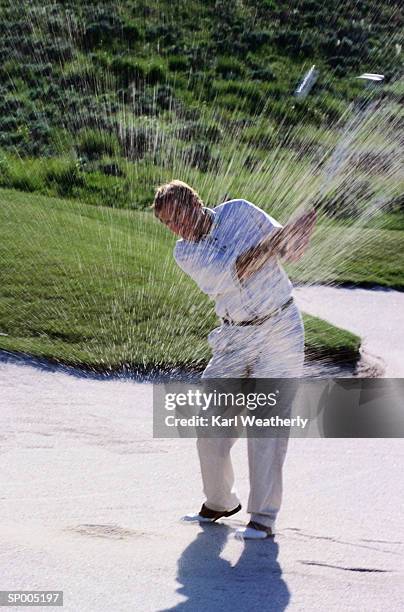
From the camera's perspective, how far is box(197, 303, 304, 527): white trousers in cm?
456

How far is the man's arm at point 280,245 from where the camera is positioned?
4473 mm

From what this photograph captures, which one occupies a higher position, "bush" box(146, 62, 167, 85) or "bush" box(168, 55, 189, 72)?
"bush" box(168, 55, 189, 72)

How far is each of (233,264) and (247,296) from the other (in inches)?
5.9

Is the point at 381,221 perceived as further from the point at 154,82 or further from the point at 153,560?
the point at 153,560

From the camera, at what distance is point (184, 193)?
4.46 meters

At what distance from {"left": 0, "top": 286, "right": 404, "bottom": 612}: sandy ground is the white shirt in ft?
3.07

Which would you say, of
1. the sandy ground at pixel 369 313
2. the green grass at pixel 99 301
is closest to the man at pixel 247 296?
the green grass at pixel 99 301

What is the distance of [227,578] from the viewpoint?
A: 13.9ft

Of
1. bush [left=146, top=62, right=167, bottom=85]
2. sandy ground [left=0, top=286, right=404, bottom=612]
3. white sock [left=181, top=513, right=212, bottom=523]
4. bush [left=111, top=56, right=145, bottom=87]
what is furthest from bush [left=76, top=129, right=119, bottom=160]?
white sock [left=181, top=513, right=212, bottom=523]

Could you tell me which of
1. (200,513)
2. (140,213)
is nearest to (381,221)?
(140,213)

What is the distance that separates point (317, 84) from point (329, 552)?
29.5 feet

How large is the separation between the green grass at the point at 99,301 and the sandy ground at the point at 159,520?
606 millimetres

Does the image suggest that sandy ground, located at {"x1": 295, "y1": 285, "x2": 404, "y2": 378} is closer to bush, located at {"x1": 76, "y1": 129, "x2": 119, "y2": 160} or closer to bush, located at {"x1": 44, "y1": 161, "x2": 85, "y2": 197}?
bush, located at {"x1": 44, "y1": 161, "x2": 85, "y2": 197}

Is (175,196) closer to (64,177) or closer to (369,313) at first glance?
(369,313)
